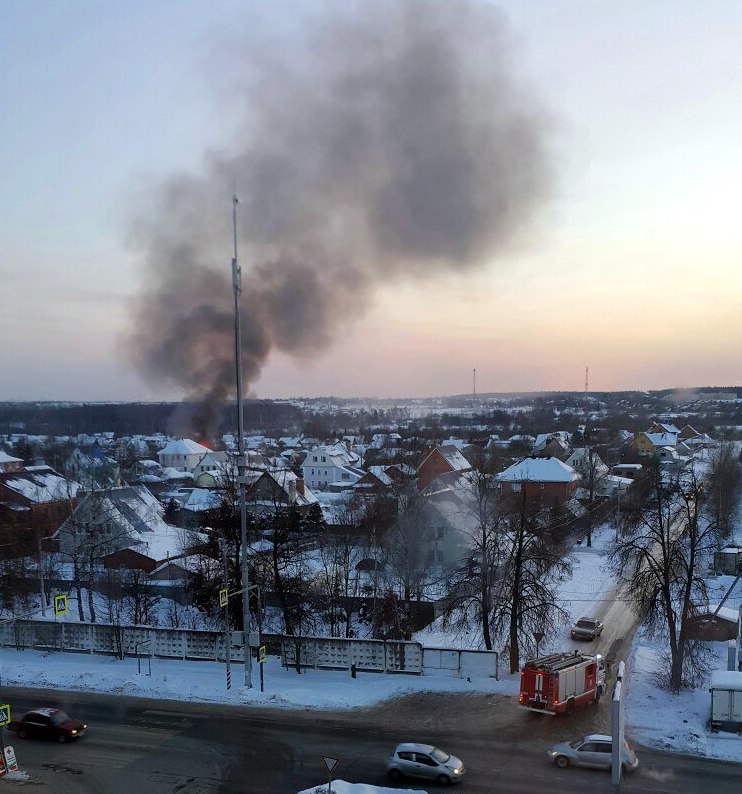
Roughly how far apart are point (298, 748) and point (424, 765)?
8.44 feet

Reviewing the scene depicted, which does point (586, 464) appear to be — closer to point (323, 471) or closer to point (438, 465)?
point (438, 465)

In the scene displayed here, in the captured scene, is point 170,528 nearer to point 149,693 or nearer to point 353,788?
point 149,693

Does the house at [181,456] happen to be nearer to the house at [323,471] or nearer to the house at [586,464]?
the house at [323,471]

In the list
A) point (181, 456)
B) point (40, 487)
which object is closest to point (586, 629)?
point (40, 487)

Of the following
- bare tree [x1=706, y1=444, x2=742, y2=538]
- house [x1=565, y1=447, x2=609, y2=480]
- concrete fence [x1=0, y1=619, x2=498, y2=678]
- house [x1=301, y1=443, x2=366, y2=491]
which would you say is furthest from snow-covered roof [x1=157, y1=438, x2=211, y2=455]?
concrete fence [x1=0, y1=619, x2=498, y2=678]

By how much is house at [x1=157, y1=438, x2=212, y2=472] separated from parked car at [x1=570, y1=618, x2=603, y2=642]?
173ft

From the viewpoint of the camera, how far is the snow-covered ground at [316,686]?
1284 cm

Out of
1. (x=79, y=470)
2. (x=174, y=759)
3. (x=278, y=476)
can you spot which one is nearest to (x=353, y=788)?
(x=174, y=759)

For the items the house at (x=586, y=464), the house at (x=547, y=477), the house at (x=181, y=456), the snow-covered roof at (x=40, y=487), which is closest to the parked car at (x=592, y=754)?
the house at (x=547, y=477)

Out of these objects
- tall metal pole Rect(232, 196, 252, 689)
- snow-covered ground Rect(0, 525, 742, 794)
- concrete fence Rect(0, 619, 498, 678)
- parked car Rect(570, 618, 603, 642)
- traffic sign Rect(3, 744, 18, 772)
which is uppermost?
tall metal pole Rect(232, 196, 252, 689)

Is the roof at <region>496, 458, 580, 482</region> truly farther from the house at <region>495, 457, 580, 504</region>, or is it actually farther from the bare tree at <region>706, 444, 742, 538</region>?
the bare tree at <region>706, 444, 742, 538</region>

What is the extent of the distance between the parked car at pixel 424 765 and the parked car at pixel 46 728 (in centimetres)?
595

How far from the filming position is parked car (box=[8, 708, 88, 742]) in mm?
12594

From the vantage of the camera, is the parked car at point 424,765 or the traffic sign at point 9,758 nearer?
the traffic sign at point 9,758
